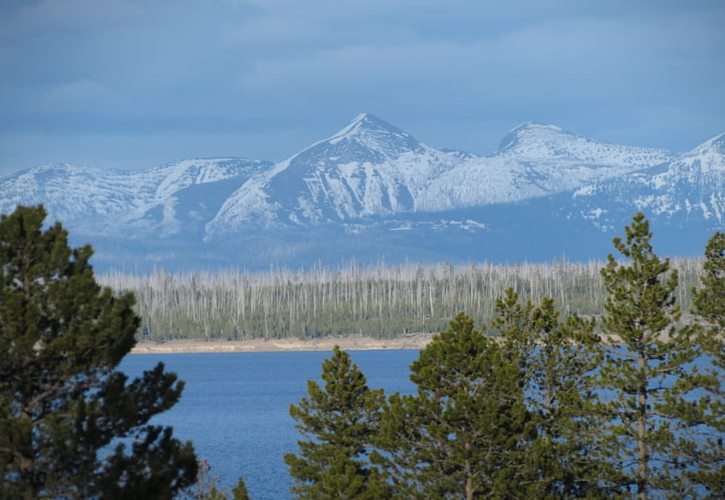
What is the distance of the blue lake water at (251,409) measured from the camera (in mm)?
61812

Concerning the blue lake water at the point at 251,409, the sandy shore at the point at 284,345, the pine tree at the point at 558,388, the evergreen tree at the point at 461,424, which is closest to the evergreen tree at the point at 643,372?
the pine tree at the point at 558,388

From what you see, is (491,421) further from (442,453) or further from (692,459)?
(692,459)

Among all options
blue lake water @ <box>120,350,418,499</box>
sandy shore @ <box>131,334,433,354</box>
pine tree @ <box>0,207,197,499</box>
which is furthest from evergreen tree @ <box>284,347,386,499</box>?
sandy shore @ <box>131,334,433,354</box>

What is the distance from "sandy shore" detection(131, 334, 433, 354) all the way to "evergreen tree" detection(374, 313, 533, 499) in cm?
14520

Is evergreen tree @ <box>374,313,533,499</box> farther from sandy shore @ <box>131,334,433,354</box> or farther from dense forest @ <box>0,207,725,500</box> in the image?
sandy shore @ <box>131,334,433,354</box>

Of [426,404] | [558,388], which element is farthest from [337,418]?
[558,388]

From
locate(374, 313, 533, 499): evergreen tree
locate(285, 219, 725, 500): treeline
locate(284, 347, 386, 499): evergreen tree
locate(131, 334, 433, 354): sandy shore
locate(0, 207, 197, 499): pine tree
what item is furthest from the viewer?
locate(131, 334, 433, 354): sandy shore

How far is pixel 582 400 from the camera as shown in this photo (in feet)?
106

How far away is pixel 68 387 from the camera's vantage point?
19453 mm

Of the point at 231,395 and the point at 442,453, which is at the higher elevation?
the point at 442,453

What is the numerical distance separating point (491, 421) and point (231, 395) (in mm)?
89225

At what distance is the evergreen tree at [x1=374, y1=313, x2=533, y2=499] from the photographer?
91.4 ft

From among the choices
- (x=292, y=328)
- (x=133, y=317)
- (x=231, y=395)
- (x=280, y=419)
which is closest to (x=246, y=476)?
(x=280, y=419)

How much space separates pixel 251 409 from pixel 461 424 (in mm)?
72417
